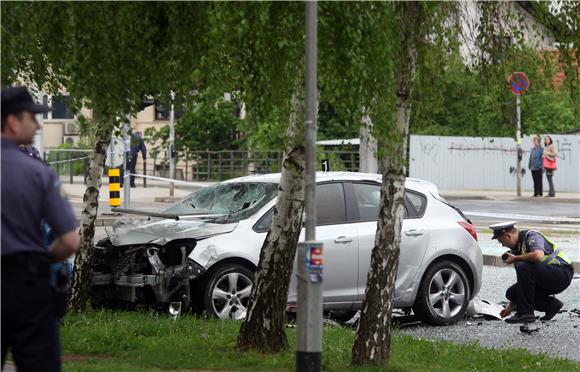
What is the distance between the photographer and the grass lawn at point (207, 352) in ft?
33.0

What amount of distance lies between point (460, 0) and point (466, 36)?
0.50 meters

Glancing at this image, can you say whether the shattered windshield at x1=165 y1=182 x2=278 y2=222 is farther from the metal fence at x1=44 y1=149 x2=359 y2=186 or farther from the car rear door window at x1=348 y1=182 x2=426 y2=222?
the metal fence at x1=44 y1=149 x2=359 y2=186

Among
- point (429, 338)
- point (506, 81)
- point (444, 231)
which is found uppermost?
point (506, 81)

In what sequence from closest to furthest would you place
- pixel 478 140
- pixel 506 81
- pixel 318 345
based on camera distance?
pixel 318 345 → pixel 506 81 → pixel 478 140

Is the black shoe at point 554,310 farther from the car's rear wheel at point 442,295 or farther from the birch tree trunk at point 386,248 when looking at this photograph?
the birch tree trunk at point 386,248

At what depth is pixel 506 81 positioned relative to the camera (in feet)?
33.1

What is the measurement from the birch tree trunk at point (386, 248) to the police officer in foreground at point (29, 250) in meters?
3.96

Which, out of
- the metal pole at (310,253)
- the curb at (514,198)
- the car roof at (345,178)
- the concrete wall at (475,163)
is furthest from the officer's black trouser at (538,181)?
→ the metal pole at (310,253)

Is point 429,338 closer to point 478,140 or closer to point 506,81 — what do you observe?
point 506,81

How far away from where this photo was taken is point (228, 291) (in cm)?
1280

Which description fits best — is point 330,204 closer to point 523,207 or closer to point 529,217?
point 529,217

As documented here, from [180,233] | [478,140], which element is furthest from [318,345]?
[478,140]

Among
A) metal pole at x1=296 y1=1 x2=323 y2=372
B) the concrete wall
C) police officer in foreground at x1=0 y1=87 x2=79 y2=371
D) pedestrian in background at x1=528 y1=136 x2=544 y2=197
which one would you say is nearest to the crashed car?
metal pole at x1=296 y1=1 x2=323 y2=372

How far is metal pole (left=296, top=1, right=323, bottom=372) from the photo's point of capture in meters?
8.02
